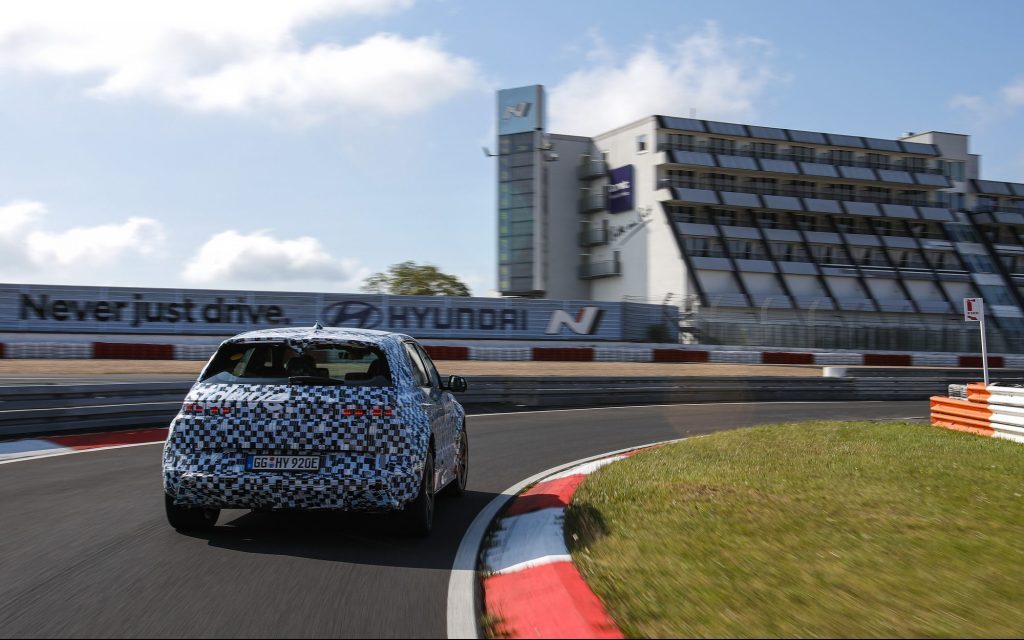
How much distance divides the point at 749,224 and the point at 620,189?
9783 millimetres

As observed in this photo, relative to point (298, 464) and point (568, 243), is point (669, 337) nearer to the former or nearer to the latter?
point (568, 243)

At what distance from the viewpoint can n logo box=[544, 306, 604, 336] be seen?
1742 inches

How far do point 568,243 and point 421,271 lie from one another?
1428cm

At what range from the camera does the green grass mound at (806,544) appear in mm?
4652

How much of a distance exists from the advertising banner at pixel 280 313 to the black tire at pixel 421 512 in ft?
92.7

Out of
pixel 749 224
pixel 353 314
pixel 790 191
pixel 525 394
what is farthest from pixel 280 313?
pixel 790 191

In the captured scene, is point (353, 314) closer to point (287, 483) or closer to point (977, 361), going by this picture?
point (977, 361)

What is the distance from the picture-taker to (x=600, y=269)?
7062cm

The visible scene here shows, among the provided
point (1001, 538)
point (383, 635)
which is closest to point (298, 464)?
point (383, 635)

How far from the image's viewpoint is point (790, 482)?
9.06 m

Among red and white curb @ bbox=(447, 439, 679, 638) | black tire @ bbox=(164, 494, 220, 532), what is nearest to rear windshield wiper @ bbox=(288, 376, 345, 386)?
black tire @ bbox=(164, 494, 220, 532)

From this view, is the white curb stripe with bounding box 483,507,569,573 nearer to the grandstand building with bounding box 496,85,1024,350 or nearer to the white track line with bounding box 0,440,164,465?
the white track line with bounding box 0,440,164,465

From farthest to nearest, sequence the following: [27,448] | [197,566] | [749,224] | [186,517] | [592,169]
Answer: [592,169], [749,224], [27,448], [186,517], [197,566]

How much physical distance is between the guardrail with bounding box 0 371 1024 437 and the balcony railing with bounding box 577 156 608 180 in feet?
133
